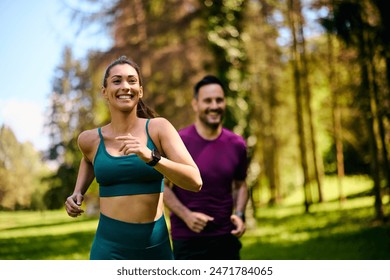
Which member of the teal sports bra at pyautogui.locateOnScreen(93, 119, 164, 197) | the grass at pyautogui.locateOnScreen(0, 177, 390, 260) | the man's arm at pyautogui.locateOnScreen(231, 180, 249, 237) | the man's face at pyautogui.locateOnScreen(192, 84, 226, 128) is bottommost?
the grass at pyautogui.locateOnScreen(0, 177, 390, 260)

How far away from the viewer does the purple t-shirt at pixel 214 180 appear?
3.79 meters

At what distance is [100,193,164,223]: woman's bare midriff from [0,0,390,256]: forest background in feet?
10.7

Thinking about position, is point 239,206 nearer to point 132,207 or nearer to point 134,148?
point 132,207

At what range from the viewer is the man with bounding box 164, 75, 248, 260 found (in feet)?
12.4

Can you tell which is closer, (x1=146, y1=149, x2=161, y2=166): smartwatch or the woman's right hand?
(x1=146, y1=149, x2=161, y2=166): smartwatch

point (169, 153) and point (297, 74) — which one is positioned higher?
point (297, 74)

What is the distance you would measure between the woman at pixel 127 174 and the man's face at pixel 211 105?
132 centimetres

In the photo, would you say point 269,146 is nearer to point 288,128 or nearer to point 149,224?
point 288,128

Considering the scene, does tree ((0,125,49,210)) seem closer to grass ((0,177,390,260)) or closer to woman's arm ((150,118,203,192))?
grass ((0,177,390,260))

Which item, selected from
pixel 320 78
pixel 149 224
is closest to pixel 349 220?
pixel 320 78

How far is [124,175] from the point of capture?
8.34 feet

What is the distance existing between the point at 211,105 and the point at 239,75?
286 inches

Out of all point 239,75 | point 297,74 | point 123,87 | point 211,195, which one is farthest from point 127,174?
point 297,74

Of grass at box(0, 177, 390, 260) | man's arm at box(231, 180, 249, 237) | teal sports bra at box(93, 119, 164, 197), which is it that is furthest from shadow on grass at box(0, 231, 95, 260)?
teal sports bra at box(93, 119, 164, 197)
